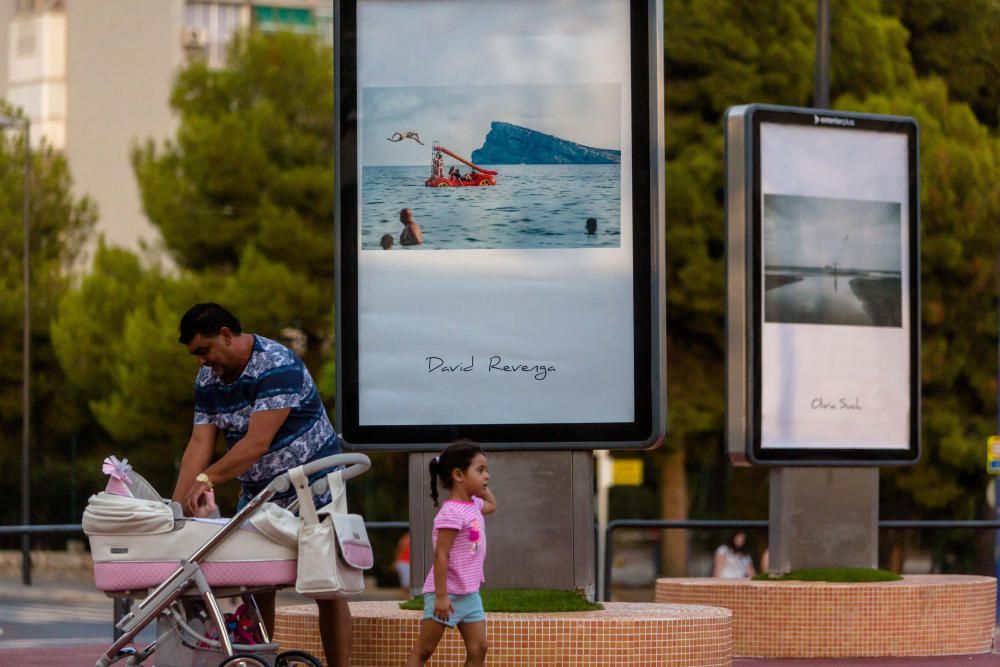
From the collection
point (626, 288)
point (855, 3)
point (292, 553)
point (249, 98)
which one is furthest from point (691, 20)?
point (292, 553)

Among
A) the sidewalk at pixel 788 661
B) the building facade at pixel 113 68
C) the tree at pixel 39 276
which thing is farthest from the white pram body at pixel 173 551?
the building facade at pixel 113 68

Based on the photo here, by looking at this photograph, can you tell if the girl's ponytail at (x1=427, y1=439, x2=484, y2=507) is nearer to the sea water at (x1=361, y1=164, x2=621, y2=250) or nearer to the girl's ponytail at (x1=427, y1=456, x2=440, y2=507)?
the girl's ponytail at (x1=427, y1=456, x2=440, y2=507)

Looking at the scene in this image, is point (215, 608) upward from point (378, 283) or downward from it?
downward

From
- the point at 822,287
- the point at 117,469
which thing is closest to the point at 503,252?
the point at 117,469

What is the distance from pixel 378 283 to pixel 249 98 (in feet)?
98.1

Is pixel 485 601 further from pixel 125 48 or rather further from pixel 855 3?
pixel 125 48

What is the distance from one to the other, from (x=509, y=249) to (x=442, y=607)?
8.38ft

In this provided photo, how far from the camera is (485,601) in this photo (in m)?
10.3

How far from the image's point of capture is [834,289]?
49.4 feet

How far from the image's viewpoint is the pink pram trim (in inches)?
336

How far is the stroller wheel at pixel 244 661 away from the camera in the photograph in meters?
8.41

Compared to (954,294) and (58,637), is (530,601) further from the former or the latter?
(954,294)

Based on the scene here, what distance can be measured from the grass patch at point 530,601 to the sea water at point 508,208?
1.75 meters

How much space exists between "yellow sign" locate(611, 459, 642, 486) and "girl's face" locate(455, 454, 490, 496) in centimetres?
2997
